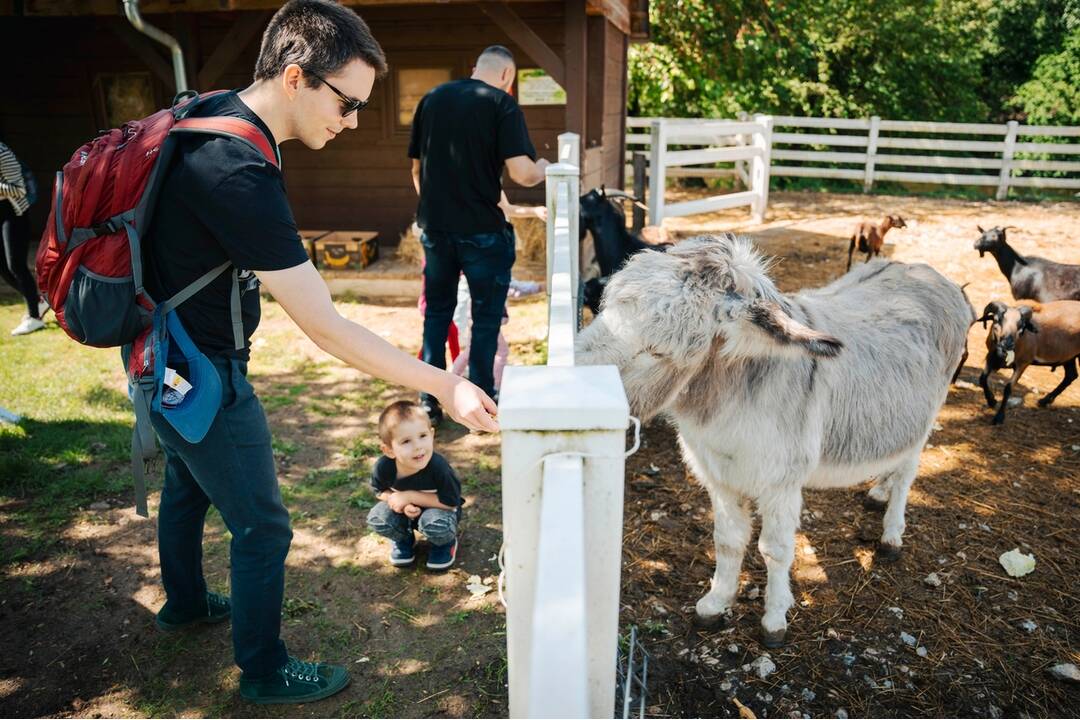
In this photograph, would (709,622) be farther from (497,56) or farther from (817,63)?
(817,63)

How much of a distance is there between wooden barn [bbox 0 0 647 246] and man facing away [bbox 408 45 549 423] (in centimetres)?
387

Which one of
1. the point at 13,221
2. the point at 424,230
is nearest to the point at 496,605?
the point at 424,230

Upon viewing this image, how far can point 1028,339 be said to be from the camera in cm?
520

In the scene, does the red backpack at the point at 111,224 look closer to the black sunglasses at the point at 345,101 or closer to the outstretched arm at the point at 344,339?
the black sunglasses at the point at 345,101

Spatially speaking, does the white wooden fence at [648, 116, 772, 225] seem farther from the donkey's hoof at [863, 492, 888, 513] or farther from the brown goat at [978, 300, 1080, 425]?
the donkey's hoof at [863, 492, 888, 513]

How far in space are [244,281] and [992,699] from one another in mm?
3139

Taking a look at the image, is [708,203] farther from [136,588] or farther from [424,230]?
[136,588]

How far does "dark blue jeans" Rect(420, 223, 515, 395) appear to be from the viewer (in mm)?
4570

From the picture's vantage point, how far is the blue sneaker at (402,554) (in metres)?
3.54

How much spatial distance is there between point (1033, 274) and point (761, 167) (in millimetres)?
6371

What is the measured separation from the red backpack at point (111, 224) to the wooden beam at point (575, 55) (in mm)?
6176

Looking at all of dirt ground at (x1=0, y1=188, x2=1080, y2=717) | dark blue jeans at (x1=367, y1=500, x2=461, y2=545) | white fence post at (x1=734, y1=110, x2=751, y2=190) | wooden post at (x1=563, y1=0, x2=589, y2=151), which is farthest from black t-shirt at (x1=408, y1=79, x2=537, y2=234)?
white fence post at (x1=734, y1=110, x2=751, y2=190)

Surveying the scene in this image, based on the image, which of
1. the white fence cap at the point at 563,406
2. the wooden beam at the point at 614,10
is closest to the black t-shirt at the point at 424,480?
the white fence cap at the point at 563,406

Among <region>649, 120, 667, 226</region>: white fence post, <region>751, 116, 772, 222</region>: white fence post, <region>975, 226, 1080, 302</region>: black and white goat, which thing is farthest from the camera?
<region>751, 116, 772, 222</region>: white fence post
